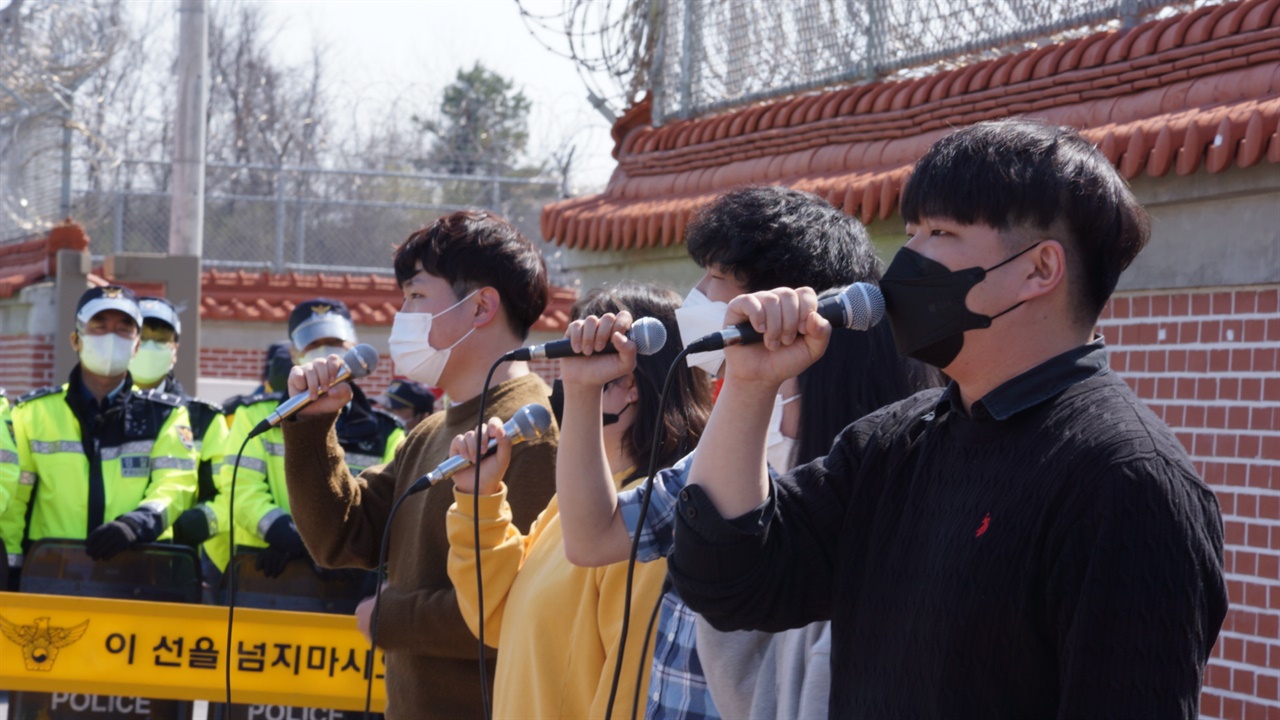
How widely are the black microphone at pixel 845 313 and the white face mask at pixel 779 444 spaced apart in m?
0.72

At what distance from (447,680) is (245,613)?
2201mm

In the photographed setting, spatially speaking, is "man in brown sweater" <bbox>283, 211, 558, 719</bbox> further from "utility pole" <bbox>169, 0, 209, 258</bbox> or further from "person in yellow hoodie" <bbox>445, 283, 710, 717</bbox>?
"utility pole" <bbox>169, 0, 209, 258</bbox>

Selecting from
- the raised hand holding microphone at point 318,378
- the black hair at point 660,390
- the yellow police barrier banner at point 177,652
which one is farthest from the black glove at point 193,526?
the black hair at point 660,390

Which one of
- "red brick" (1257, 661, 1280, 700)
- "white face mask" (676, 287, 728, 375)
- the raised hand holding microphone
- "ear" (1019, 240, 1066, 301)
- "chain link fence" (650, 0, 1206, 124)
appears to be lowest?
"red brick" (1257, 661, 1280, 700)

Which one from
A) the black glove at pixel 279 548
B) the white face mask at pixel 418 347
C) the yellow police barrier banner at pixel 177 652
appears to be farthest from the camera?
the black glove at pixel 279 548

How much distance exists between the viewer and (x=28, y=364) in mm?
14688

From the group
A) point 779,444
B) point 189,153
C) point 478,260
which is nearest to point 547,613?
point 779,444

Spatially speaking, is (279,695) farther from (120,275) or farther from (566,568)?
(120,275)

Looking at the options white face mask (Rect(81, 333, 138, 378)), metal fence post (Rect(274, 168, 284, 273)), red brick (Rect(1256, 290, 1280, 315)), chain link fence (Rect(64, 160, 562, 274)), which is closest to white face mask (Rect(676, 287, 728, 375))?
red brick (Rect(1256, 290, 1280, 315))

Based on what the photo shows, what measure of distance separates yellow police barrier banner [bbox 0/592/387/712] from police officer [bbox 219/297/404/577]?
78 cm

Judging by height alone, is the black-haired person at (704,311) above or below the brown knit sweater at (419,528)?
above

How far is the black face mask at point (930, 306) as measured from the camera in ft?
6.36

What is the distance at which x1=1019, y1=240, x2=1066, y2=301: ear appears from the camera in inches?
75.7

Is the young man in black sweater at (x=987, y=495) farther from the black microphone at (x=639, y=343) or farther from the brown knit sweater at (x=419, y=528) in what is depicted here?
the brown knit sweater at (x=419, y=528)
